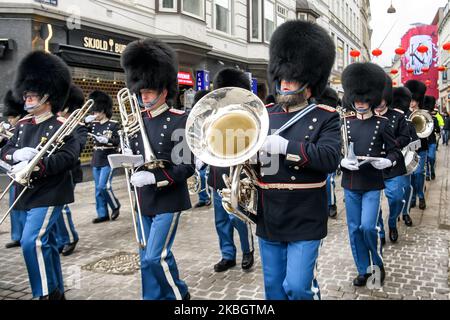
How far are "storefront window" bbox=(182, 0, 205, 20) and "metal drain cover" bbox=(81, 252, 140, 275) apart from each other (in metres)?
11.3

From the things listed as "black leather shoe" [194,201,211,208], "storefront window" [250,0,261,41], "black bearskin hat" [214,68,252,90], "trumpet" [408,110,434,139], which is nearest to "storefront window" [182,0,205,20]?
"storefront window" [250,0,261,41]

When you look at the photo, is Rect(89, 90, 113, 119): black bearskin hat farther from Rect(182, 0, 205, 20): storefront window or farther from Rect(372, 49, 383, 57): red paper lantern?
Rect(372, 49, 383, 57): red paper lantern

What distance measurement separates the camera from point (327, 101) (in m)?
8.47

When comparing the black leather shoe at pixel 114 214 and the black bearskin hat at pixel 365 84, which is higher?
the black bearskin hat at pixel 365 84

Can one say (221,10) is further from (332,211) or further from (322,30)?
(322,30)

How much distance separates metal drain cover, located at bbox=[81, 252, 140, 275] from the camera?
17.5ft

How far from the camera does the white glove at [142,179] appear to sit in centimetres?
379

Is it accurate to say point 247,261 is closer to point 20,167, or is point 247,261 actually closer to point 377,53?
point 20,167

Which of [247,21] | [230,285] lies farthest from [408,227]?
[247,21]

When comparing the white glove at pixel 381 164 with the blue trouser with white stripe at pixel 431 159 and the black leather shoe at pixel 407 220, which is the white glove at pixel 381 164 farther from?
the blue trouser with white stripe at pixel 431 159

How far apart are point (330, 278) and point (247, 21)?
17.6 meters

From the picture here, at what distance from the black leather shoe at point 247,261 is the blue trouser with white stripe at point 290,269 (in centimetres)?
211

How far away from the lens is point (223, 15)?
63.1 feet

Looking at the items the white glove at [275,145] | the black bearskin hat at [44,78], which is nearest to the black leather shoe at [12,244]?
the black bearskin hat at [44,78]
